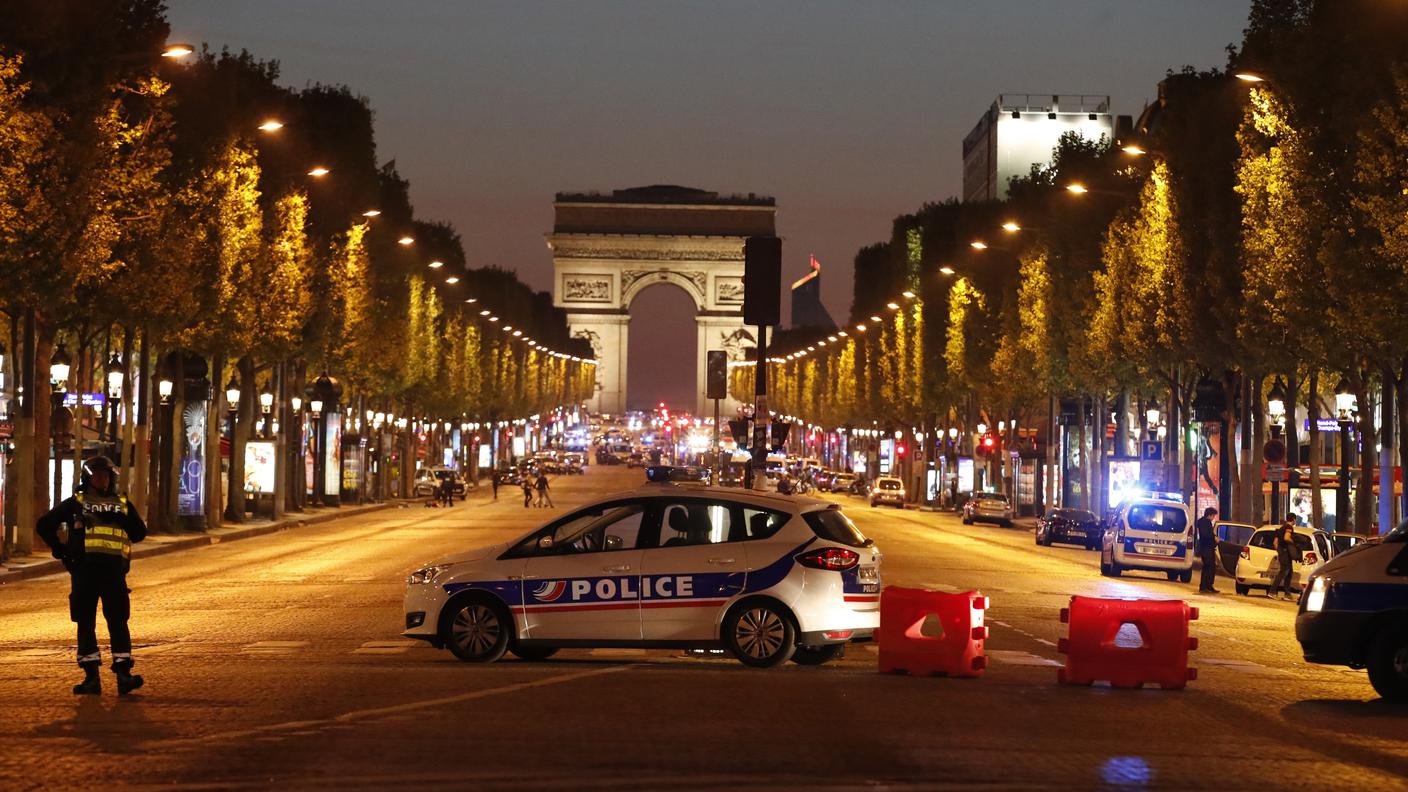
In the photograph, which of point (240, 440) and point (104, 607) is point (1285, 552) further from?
point (240, 440)

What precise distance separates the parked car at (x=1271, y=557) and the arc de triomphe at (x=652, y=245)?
136095mm

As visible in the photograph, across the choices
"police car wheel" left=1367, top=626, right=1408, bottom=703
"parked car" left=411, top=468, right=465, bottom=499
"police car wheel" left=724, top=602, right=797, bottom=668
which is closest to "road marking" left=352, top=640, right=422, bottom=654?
"police car wheel" left=724, top=602, right=797, bottom=668

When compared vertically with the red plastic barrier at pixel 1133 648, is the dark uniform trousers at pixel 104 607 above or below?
above

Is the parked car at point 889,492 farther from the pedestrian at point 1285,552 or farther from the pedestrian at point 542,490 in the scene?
the pedestrian at point 1285,552

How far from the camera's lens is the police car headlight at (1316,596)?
17.0 meters

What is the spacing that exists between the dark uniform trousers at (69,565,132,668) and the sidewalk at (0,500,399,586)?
1710 cm

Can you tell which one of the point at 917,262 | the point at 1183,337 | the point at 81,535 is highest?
the point at 917,262

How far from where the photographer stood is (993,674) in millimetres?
Result: 18016

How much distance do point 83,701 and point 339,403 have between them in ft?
189

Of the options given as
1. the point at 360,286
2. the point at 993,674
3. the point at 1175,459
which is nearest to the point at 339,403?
the point at 360,286

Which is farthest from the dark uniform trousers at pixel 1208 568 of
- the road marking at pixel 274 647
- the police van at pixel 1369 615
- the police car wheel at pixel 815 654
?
the road marking at pixel 274 647

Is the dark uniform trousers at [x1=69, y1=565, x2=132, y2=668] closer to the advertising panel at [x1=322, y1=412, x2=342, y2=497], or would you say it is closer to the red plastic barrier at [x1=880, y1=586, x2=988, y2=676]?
the red plastic barrier at [x1=880, y1=586, x2=988, y2=676]

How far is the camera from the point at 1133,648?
1736 cm

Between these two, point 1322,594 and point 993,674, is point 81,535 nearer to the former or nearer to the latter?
point 993,674
